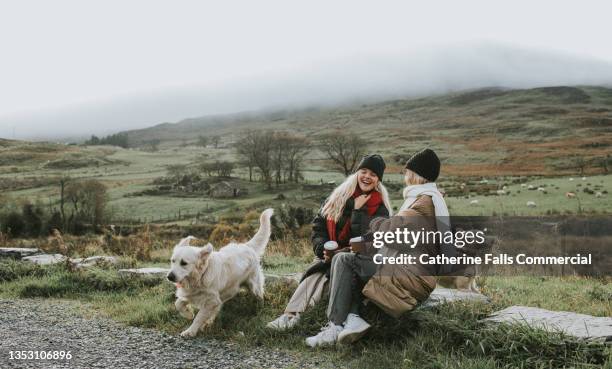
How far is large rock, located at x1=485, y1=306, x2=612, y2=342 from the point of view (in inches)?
185

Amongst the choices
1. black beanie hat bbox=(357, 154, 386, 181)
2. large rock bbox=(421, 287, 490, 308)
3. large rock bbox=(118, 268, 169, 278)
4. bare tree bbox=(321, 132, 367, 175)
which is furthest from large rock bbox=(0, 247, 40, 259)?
bare tree bbox=(321, 132, 367, 175)

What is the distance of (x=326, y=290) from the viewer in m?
6.68

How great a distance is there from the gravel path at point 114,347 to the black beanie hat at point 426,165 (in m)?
2.38

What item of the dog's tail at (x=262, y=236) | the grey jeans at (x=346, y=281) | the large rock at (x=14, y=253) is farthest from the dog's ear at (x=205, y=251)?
the large rock at (x=14, y=253)

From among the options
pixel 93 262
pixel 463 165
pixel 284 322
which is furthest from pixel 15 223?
pixel 463 165

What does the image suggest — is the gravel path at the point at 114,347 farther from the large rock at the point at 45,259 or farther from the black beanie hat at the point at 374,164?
the large rock at the point at 45,259

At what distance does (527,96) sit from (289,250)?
242ft

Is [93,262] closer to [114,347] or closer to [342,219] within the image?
[114,347]

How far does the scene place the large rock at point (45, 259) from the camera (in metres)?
11.1

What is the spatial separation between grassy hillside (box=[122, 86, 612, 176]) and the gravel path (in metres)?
35.1

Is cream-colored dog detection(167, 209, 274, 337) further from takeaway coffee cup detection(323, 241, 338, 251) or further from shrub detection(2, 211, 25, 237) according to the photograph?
shrub detection(2, 211, 25, 237)

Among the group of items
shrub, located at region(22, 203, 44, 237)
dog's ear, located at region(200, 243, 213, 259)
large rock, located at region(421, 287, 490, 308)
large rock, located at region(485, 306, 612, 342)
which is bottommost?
shrub, located at region(22, 203, 44, 237)

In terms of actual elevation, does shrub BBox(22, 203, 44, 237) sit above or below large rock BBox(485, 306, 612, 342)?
below

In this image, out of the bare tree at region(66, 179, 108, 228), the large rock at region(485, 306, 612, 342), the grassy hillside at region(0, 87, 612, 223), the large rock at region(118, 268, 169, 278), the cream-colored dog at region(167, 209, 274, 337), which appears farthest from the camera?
the grassy hillside at region(0, 87, 612, 223)
